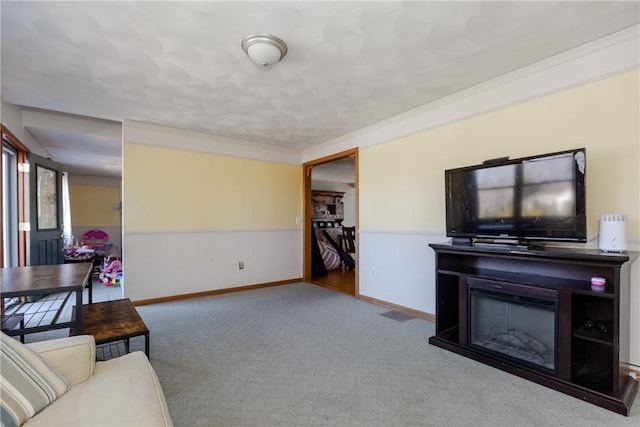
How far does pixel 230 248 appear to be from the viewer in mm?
4648

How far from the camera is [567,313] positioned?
194cm

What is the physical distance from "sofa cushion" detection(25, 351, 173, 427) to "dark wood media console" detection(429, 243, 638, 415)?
2.19 metres

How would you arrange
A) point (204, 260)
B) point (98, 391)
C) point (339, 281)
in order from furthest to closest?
point (339, 281) → point (204, 260) → point (98, 391)

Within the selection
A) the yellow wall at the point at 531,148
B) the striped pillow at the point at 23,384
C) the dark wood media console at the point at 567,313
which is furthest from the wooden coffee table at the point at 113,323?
the yellow wall at the point at 531,148

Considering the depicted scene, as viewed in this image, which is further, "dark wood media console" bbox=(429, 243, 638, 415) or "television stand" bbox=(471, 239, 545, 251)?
"television stand" bbox=(471, 239, 545, 251)

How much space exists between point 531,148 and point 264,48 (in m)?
2.24

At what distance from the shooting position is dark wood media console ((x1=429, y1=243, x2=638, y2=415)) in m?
1.79

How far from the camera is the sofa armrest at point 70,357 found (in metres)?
1.26

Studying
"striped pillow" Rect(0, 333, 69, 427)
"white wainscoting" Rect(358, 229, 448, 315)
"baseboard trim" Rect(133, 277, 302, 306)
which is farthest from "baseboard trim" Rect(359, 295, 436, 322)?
"striped pillow" Rect(0, 333, 69, 427)

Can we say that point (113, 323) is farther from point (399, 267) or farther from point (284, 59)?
point (399, 267)

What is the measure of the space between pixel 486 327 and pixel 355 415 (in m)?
1.33

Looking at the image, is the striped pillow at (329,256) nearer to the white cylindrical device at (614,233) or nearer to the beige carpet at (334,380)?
the beige carpet at (334,380)

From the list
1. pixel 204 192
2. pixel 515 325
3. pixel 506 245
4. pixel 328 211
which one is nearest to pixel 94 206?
pixel 204 192

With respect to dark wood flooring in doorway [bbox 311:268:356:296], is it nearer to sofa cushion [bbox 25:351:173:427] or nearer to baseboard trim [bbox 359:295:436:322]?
baseboard trim [bbox 359:295:436:322]
